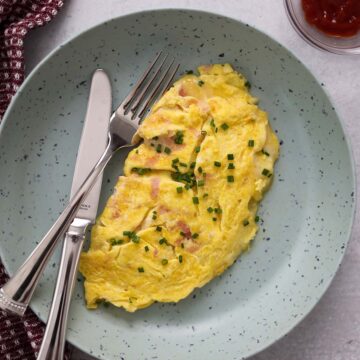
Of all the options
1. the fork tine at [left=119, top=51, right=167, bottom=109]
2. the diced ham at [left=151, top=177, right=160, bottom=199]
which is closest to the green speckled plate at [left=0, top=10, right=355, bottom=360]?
the fork tine at [left=119, top=51, right=167, bottom=109]

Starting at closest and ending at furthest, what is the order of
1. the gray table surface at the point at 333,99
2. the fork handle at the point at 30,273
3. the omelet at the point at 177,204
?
the fork handle at the point at 30,273 < the omelet at the point at 177,204 < the gray table surface at the point at 333,99

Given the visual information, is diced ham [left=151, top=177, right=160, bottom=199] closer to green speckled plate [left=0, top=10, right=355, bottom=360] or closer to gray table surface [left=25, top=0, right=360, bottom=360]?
green speckled plate [left=0, top=10, right=355, bottom=360]

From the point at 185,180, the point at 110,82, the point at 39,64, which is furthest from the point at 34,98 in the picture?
the point at 185,180

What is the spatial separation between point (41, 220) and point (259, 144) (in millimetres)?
812

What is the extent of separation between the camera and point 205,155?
2.11 meters

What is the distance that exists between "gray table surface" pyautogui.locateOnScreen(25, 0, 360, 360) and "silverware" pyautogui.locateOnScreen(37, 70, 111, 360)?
25 cm

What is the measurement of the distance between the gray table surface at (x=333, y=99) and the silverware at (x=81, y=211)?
0.25 meters

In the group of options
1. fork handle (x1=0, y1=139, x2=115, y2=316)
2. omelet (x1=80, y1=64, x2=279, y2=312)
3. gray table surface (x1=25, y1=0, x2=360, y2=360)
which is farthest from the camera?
gray table surface (x1=25, y1=0, x2=360, y2=360)

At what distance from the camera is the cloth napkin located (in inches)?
85.9

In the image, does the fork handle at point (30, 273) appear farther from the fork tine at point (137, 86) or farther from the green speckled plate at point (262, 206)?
the fork tine at point (137, 86)

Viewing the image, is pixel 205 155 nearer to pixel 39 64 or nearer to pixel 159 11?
pixel 159 11

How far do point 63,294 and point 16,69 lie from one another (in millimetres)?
805

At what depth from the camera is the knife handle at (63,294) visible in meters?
1.99

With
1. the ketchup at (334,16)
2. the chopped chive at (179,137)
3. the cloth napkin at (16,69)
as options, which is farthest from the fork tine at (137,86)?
the ketchup at (334,16)
